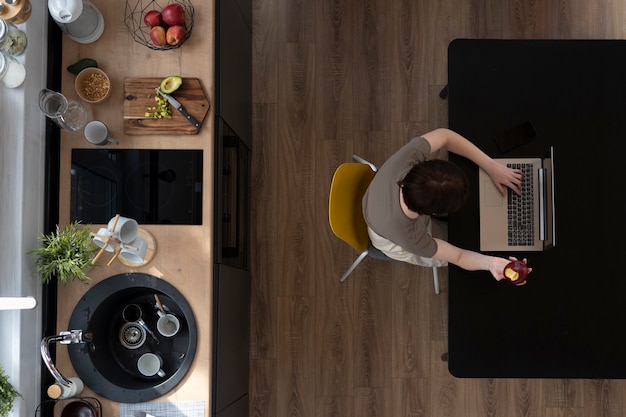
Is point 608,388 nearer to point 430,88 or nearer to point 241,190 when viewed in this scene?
point 430,88

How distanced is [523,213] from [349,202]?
0.67 m

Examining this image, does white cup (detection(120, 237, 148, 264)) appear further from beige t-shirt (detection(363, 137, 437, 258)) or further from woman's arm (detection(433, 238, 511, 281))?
woman's arm (detection(433, 238, 511, 281))

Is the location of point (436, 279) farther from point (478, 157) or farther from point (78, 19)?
point (78, 19)

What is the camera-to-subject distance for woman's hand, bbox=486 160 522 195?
5.85 ft

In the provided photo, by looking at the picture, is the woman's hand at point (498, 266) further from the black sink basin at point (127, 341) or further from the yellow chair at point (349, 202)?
the black sink basin at point (127, 341)

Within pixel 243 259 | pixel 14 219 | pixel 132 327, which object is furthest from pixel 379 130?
pixel 14 219

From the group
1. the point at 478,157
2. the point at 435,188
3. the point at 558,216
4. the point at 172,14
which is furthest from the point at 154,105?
the point at 558,216

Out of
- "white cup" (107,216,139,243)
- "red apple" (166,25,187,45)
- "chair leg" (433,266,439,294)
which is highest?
"red apple" (166,25,187,45)

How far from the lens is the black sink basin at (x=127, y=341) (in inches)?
69.6

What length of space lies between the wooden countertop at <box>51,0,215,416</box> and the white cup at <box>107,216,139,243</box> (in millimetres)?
140

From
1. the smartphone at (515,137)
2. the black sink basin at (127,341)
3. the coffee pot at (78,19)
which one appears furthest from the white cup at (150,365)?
the smartphone at (515,137)

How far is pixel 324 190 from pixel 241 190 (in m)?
0.49

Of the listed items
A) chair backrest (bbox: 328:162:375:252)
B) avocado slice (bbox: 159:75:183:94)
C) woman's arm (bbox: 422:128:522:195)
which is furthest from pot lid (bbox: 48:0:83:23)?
woman's arm (bbox: 422:128:522:195)

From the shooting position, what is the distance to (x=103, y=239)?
5.37 ft
